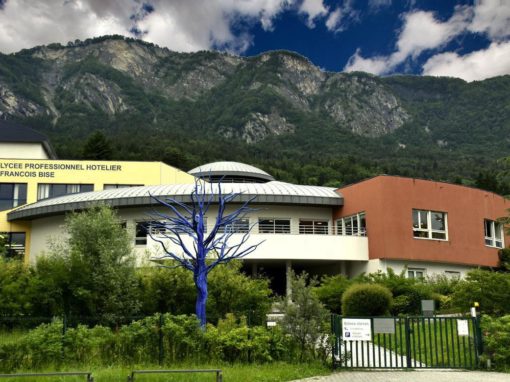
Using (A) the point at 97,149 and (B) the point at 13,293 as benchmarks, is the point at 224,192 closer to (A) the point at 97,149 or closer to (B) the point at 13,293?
(B) the point at 13,293

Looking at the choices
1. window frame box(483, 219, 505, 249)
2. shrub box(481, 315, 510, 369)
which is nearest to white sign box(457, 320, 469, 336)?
shrub box(481, 315, 510, 369)

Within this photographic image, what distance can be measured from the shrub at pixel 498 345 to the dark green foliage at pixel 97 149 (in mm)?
70553

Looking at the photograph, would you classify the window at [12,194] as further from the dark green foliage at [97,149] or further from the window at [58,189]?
the dark green foliage at [97,149]

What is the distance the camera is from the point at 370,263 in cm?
3341

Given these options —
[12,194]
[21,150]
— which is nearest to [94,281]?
[12,194]

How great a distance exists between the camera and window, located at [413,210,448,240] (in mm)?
33031

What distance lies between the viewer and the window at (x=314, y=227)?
36531mm

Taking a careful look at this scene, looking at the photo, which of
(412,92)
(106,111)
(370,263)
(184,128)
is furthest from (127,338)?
(412,92)

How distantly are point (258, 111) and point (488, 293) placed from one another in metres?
113

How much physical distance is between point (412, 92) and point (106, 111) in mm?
78596

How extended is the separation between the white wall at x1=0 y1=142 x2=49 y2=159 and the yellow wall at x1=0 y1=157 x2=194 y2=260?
5.20 meters

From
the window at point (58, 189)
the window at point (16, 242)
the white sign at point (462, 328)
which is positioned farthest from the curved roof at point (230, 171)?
the white sign at point (462, 328)

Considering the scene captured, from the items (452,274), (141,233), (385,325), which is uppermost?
(141,233)

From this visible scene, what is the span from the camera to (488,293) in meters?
20.5
